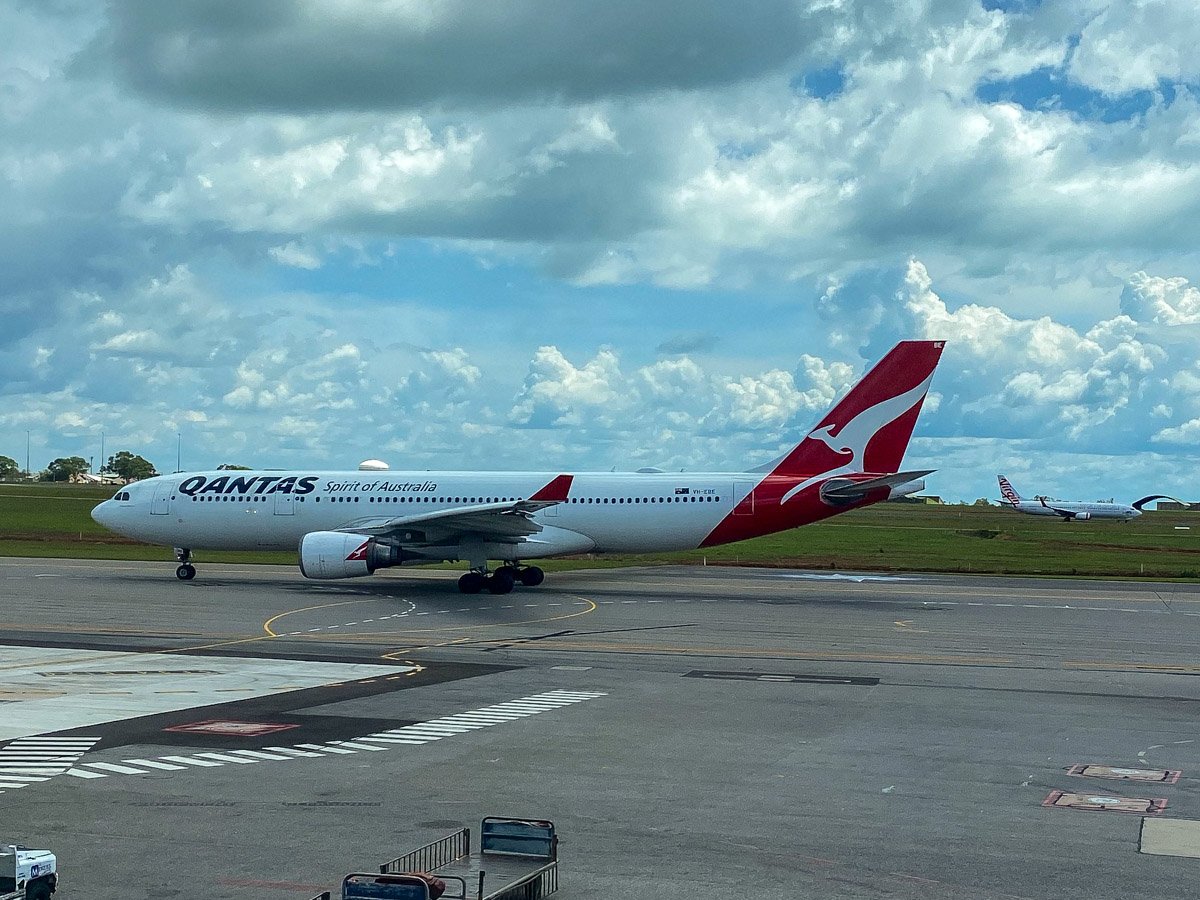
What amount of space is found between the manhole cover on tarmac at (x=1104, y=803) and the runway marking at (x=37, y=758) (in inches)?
480

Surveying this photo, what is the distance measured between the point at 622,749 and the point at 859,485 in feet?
96.3

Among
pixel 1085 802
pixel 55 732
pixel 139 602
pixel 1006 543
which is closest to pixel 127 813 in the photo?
pixel 55 732

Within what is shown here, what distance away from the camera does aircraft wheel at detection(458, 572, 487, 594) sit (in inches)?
1797

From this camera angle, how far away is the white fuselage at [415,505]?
47.9 m

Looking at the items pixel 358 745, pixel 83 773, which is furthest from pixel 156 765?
pixel 358 745

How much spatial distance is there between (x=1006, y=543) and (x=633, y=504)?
175ft

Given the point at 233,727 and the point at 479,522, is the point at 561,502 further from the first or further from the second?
the point at 233,727

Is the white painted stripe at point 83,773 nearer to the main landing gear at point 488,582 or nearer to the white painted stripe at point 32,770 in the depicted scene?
the white painted stripe at point 32,770

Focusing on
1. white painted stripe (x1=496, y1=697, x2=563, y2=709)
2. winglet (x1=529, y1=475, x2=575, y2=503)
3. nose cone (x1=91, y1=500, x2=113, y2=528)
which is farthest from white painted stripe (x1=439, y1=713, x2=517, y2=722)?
nose cone (x1=91, y1=500, x2=113, y2=528)

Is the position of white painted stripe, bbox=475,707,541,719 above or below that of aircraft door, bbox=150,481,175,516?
below

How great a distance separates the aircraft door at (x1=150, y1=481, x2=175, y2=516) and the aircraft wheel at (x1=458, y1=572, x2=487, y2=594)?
1347 cm

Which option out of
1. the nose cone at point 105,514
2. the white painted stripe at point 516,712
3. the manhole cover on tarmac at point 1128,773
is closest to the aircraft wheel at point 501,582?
the nose cone at point 105,514

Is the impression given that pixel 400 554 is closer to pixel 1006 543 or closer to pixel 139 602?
pixel 139 602

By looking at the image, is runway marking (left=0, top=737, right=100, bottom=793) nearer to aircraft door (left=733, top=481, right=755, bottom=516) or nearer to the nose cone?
aircraft door (left=733, top=481, right=755, bottom=516)
